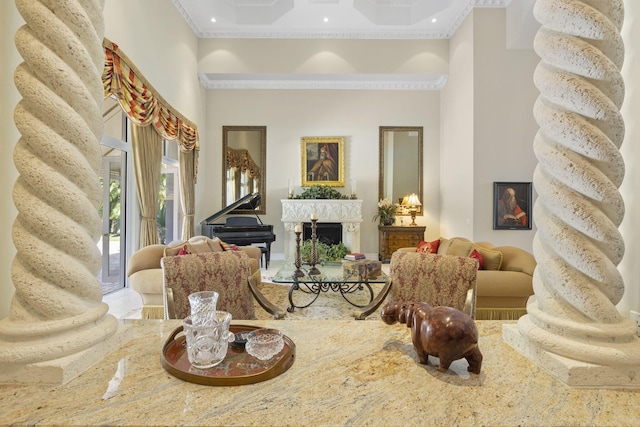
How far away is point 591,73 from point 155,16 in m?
5.61

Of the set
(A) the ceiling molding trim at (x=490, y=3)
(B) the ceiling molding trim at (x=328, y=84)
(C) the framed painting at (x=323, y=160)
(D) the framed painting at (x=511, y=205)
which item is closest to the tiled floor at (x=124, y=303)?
(C) the framed painting at (x=323, y=160)

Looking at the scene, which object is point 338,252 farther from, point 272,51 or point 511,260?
point 272,51

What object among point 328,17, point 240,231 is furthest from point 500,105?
point 240,231

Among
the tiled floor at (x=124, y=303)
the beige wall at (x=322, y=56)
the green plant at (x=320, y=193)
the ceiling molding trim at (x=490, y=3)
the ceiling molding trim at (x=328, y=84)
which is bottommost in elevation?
the tiled floor at (x=124, y=303)

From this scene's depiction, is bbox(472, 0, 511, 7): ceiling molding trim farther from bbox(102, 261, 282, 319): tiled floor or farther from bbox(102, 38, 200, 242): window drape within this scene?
bbox(102, 261, 282, 319): tiled floor

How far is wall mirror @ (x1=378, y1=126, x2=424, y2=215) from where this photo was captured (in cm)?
763

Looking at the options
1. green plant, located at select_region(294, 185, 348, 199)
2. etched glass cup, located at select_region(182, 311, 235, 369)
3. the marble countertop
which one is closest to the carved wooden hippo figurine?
the marble countertop

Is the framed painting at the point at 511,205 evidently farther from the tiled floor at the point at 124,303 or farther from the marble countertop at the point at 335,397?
the tiled floor at the point at 124,303

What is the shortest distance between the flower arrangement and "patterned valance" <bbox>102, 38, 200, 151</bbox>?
4.24 metres

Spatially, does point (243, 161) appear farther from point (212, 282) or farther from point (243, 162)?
point (212, 282)

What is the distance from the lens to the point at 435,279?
198 centimetres

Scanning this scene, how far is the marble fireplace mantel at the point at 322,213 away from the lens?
7258mm

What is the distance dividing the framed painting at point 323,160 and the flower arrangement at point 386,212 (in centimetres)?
101

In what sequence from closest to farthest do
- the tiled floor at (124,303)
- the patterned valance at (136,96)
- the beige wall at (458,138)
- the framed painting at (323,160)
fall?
the patterned valance at (136,96), the tiled floor at (124,303), the beige wall at (458,138), the framed painting at (323,160)
